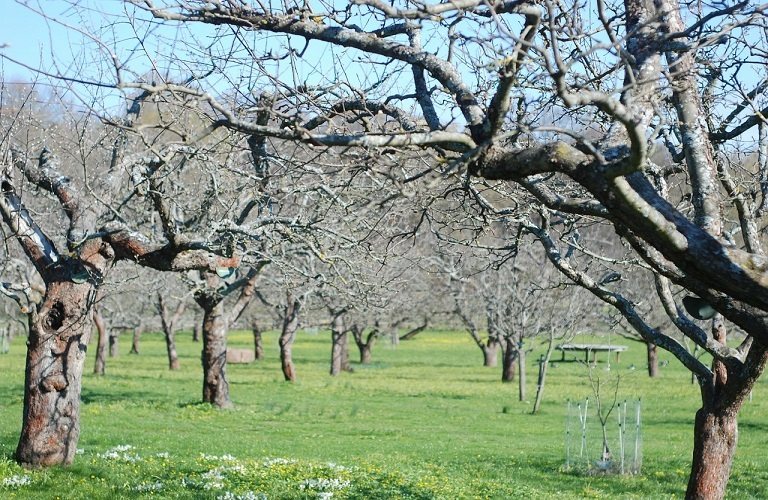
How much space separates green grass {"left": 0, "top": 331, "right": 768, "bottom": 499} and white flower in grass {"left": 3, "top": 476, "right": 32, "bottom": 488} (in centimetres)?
2

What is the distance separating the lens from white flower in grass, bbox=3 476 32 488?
9023 millimetres

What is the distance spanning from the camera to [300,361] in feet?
156

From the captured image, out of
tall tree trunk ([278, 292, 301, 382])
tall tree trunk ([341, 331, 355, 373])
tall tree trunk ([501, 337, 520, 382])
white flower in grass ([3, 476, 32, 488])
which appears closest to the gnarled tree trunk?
tall tree trunk ([278, 292, 301, 382])

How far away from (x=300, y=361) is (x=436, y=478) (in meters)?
37.3

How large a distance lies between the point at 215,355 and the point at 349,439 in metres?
5.19

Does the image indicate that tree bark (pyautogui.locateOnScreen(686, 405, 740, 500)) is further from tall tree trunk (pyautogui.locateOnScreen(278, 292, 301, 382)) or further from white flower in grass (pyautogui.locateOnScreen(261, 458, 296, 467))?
tall tree trunk (pyautogui.locateOnScreen(278, 292, 301, 382))

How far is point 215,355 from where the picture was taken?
20688 mm

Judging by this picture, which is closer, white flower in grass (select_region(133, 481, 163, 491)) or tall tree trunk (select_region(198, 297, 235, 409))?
white flower in grass (select_region(133, 481, 163, 491))

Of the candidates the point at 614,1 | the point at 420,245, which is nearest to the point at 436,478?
the point at 614,1

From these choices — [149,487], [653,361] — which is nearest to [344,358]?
[653,361]

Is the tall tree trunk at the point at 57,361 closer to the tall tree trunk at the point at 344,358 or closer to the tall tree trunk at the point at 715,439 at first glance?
the tall tree trunk at the point at 715,439

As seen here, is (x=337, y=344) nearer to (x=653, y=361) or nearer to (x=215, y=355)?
(x=653, y=361)

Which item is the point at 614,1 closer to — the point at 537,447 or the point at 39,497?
the point at 39,497

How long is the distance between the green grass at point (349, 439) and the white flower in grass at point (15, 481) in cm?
2
